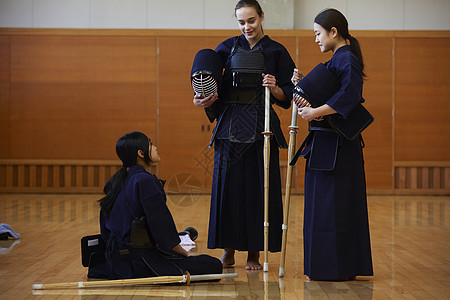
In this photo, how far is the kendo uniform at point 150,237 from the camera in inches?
111

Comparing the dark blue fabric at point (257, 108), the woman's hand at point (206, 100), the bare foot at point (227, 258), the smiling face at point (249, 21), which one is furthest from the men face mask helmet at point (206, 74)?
the bare foot at point (227, 258)

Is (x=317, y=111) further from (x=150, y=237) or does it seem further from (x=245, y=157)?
(x=150, y=237)

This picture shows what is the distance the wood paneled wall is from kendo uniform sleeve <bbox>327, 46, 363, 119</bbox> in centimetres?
562

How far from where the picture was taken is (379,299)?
2537 mm

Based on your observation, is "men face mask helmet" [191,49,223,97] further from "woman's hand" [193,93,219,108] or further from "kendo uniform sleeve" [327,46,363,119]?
"kendo uniform sleeve" [327,46,363,119]

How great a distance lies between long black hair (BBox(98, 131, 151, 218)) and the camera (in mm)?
2912

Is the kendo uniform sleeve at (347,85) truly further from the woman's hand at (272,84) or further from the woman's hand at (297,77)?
the woman's hand at (272,84)

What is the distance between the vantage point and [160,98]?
8.54 m

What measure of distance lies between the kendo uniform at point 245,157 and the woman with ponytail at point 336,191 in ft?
1.14

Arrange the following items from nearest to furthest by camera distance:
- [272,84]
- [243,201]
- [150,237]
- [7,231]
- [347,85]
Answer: [347,85]
[150,237]
[272,84]
[243,201]
[7,231]

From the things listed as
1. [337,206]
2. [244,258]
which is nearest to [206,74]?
[337,206]

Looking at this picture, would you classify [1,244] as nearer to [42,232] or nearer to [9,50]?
[42,232]

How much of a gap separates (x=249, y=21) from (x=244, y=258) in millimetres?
1511

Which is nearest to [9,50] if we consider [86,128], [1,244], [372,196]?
[86,128]
